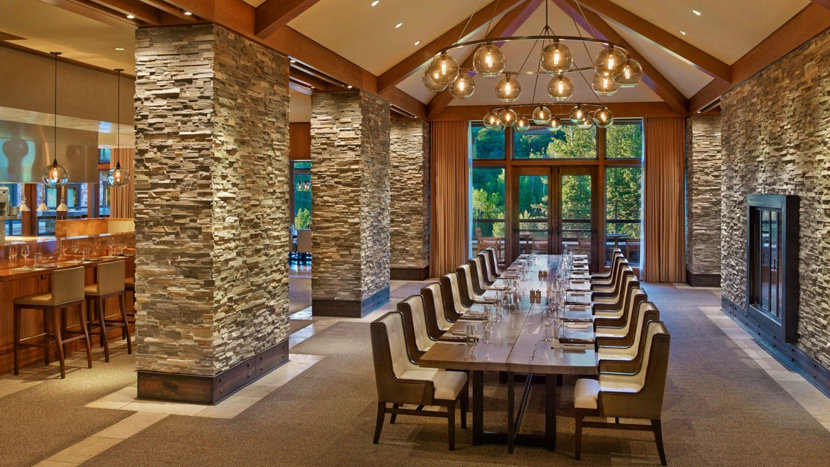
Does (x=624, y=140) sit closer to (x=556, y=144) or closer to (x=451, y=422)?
(x=556, y=144)

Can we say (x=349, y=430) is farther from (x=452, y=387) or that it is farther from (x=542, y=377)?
(x=542, y=377)

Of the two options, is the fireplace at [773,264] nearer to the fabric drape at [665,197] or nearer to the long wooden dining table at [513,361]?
the long wooden dining table at [513,361]

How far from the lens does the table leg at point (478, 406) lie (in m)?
5.18

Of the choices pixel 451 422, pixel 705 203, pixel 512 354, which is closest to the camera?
pixel 512 354

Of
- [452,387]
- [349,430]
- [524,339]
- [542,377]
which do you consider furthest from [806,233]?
[349,430]

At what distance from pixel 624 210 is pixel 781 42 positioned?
7.56 metres

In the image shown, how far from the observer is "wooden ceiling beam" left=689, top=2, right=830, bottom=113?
23.0 feet

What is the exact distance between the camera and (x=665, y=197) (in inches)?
585

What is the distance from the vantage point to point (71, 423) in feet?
19.1

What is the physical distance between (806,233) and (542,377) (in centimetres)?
314

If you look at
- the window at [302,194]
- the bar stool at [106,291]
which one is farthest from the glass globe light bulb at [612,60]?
the window at [302,194]

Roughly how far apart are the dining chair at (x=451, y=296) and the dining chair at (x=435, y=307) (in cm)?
7

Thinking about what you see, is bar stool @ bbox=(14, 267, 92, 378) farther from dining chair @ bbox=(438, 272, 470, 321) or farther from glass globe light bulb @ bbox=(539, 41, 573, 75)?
glass globe light bulb @ bbox=(539, 41, 573, 75)

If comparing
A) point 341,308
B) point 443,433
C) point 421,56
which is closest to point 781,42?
point 421,56
